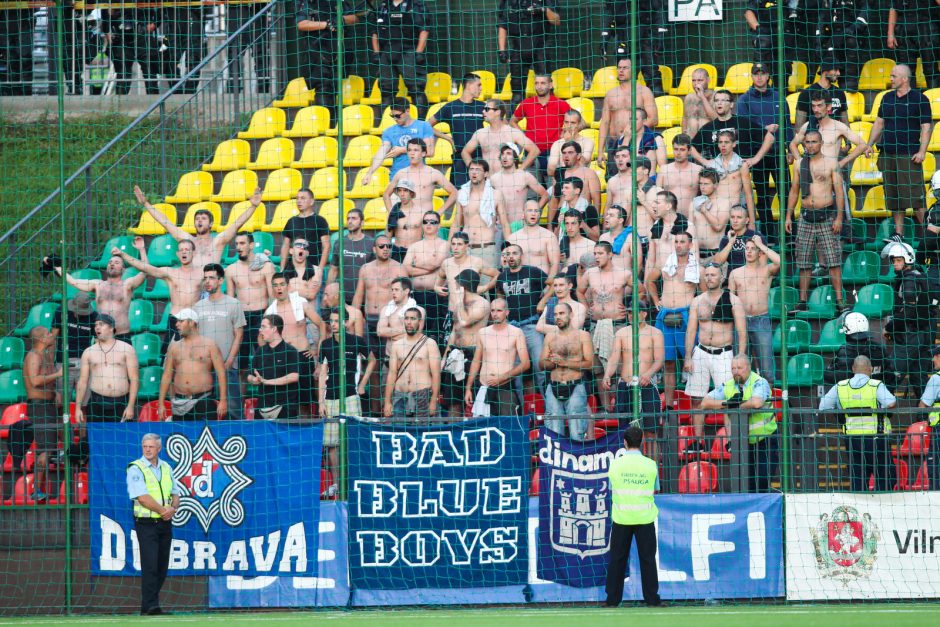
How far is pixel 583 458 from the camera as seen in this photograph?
12.4 meters

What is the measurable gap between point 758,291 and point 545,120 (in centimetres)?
362

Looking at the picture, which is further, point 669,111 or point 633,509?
point 669,111

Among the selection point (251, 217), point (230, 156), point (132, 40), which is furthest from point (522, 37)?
point (132, 40)

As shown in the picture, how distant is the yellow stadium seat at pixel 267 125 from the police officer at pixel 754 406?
7.44 meters

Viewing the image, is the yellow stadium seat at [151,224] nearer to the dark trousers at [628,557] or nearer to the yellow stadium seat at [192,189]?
the yellow stadium seat at [192,189]

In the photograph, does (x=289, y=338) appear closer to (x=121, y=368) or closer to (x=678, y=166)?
(x=121, y=368)

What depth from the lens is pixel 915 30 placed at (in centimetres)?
1664

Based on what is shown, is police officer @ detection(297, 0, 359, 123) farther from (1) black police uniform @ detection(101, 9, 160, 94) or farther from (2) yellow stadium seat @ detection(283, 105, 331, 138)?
(1) black police uniform @ detection(101, 9, 160, 94)

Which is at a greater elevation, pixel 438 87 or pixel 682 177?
pixel 438 87

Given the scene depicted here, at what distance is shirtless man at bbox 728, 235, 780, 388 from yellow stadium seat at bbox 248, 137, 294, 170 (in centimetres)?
636

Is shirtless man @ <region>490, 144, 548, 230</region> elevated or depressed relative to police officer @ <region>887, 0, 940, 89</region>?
depressed

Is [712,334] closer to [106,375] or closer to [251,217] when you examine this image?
[106,375]

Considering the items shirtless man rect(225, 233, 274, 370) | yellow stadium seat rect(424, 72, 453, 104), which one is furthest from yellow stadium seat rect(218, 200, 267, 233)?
yellow stadium seat rect(424, 72, 453, 104)

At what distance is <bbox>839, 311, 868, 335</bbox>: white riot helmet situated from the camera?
1323 centimetres
